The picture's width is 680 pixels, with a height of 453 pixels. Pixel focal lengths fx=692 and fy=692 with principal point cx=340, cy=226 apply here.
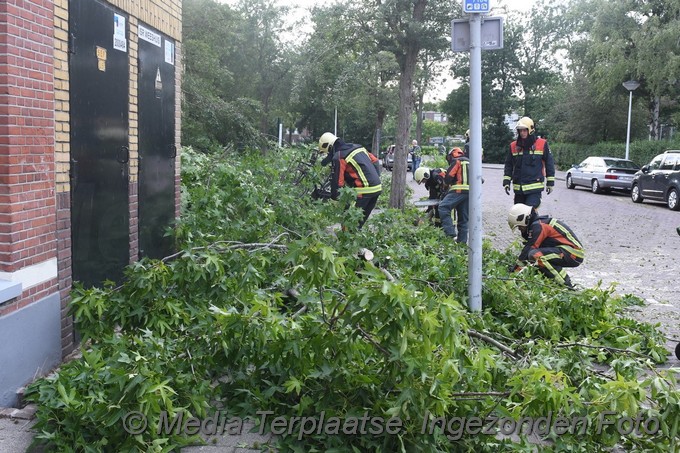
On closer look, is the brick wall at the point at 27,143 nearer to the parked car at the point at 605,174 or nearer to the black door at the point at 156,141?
the black door at the point at 156,141

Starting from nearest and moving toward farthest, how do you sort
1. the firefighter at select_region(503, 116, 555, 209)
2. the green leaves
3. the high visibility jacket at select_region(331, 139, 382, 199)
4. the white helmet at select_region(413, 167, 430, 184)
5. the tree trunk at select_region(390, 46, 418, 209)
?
the green leaves
the high visibility jacket at select_region(331, 139, 382, 199)
the firefighter at select_region(503, 116, 555, 209)
the white helmet at select_region(413, 167, 430, 184)
the tree trunk at select_region(390, 46, 418, 209)

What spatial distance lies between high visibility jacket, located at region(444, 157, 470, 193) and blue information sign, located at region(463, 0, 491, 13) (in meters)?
5.02

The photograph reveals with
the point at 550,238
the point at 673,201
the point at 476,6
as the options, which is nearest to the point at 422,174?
the point at 550,238

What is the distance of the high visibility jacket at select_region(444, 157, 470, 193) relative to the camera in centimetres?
1091

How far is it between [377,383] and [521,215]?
182 inches

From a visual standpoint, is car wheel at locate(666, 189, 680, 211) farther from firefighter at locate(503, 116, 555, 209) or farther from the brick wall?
the brick wall

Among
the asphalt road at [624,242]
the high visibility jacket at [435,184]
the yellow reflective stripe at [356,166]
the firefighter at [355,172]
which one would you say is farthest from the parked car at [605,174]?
the yellow reflective stripe at [356,166]

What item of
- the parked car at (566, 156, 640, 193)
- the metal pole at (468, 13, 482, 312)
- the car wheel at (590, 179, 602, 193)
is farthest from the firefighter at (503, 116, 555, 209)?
the car wheel at (590, 179, 602, 193)

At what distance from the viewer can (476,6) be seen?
600cm

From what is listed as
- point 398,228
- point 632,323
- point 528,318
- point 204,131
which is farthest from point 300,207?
point 204,131

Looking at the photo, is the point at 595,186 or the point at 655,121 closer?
the point at 595,186

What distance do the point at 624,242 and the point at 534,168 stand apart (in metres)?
4.11

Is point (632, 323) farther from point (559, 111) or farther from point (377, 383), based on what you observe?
point (559, 111)

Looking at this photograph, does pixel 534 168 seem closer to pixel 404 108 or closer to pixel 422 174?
pixel 422 174
